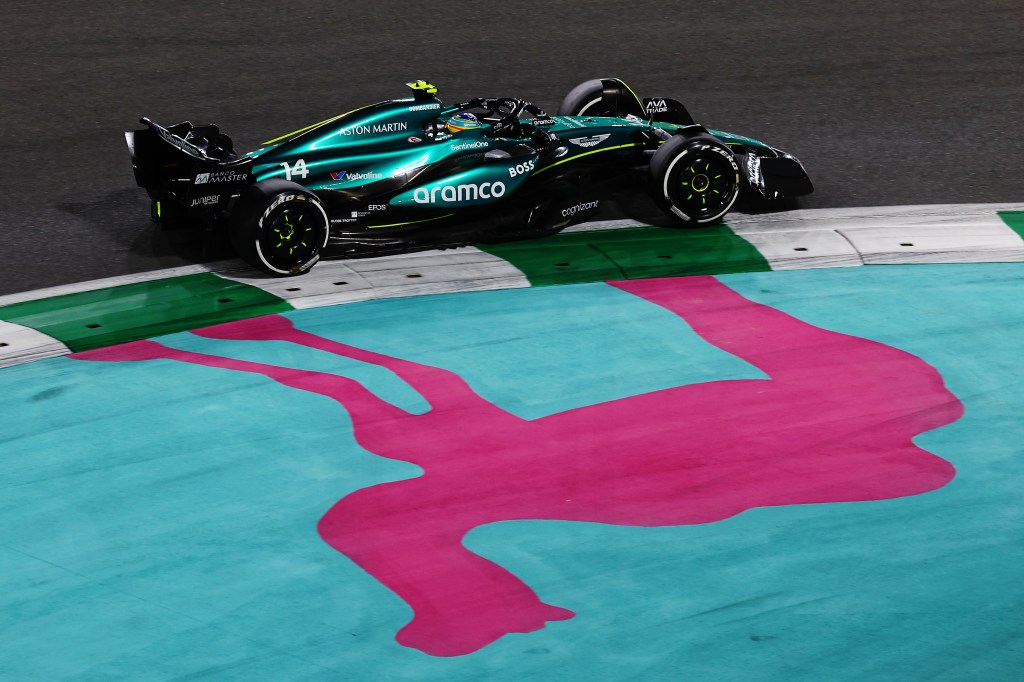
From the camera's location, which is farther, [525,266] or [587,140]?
[587,140]

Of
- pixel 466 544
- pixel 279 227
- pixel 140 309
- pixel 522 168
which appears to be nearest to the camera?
pixel 466 544

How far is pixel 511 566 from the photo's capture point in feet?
19.5

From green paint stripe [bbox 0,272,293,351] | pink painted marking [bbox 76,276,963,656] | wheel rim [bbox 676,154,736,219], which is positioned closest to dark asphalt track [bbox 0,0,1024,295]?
green paint stripe [bbox 0,272,293,351]

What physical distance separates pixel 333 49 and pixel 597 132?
470cm

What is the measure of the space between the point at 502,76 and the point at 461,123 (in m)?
3.57

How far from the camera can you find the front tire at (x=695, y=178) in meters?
9.45

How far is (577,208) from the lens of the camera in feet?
31.6

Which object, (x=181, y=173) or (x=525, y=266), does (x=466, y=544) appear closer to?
(x=525, y=266)

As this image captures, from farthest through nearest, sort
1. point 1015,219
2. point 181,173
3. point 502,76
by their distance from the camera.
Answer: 1. point 502,76
2. point 1015,219
3. point 181,173

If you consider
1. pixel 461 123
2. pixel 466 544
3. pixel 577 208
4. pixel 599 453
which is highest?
pixel 461 123

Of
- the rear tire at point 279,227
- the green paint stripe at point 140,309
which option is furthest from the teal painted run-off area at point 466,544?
the rear tire at point 279,227

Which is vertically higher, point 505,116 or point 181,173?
point 505,116

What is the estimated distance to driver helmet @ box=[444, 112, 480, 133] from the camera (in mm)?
9523

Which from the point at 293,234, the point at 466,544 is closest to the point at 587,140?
the point at 293,234
